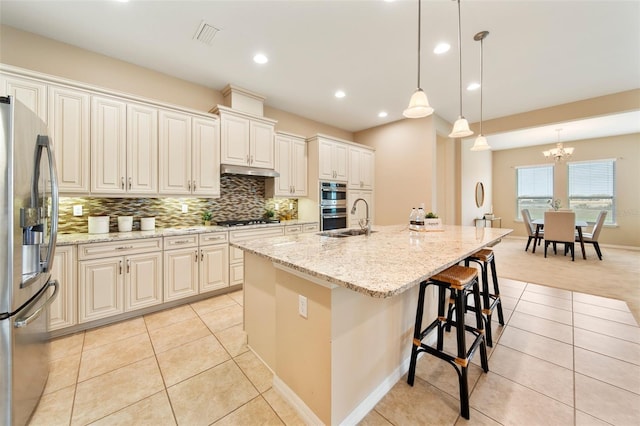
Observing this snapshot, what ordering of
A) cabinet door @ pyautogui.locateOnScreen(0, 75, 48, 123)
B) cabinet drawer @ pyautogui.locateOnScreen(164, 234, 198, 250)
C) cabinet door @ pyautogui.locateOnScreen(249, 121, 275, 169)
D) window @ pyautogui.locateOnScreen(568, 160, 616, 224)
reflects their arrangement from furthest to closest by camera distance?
window @ pyautogui.locateOnScreen(568, 160, 616, 224), cabinet door @ pyautogui.locateOnScreen(249, 121, 275, 169), cabinet drawer @ pyautogui.locateOnScreen(164, 234, 198, 250), cabinet door @ pyautogui.locateOnScreen(0, 75, 48, 123)

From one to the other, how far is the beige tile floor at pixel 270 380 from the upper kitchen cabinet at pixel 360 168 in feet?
11.2

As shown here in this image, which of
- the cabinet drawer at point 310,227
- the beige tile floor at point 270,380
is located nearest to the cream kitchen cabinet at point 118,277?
the beige tile floor at point 270,380

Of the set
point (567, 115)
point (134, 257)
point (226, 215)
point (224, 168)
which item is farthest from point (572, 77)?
point (134, 257)

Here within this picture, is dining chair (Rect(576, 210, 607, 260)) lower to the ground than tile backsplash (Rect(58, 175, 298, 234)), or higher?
lower

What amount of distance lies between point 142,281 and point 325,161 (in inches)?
129

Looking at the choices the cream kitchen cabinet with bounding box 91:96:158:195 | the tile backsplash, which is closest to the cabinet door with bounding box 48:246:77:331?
the tile backsplash

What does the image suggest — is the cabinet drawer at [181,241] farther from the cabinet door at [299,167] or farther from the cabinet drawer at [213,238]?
the cabinet door at [299,167]

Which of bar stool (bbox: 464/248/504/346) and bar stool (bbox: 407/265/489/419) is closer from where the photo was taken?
bar stool (bbox: 407/265/489/419)

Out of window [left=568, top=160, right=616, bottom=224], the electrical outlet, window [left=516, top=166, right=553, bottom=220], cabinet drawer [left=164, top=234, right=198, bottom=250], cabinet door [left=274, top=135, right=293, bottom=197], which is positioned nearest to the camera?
the electrical outlet

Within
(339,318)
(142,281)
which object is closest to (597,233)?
(339,318)

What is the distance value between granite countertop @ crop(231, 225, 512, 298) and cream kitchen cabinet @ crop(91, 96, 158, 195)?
6.23 feet

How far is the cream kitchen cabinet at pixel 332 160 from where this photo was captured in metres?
4.54

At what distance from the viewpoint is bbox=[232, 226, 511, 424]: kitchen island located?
1.24 metres

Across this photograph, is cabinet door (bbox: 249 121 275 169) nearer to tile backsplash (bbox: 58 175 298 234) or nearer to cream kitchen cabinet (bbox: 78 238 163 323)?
tile backsplash (bbox: 58 175 298 234)
